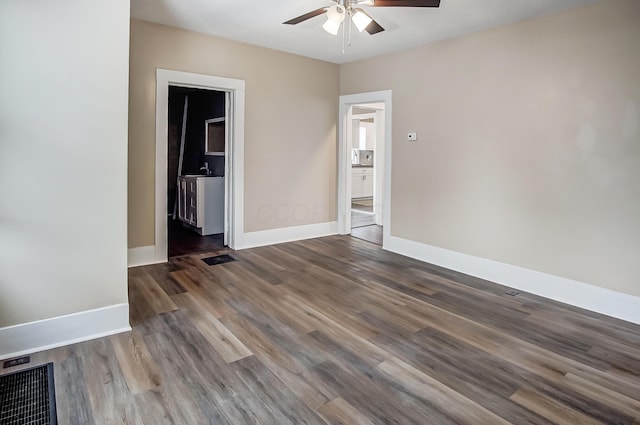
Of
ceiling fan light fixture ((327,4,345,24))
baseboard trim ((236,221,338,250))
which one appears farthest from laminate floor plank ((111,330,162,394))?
ceiling fan light fixture ((327,4,345,24))

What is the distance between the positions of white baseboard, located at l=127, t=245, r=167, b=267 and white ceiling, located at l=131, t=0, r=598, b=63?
2522 mm

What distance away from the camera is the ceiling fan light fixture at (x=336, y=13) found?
9.76 ft

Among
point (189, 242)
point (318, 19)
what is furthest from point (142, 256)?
point (318, 19)

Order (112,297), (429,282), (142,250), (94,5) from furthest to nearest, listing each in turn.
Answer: (142,250) → (429,282) → (112,297) → (94,5)

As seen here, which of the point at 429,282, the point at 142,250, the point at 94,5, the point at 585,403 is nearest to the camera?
the point at 585,403

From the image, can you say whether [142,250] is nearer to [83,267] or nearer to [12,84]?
[83,267]

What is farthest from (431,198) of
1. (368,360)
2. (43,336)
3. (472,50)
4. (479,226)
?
(43,336)

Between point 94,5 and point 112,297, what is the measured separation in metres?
2.03

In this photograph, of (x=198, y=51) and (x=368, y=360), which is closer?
(x=368, y=360)

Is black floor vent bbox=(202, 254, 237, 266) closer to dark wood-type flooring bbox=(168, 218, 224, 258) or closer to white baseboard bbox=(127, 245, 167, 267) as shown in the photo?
dark wood-type flooring bbox=(168, 218, 224, 258)

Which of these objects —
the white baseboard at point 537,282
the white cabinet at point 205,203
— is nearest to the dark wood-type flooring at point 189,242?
the white cabinet at point 205,203

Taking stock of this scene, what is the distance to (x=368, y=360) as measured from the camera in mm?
2506

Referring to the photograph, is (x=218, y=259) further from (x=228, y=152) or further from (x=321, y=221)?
(x=321, y=221)

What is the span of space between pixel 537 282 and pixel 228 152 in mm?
3987
